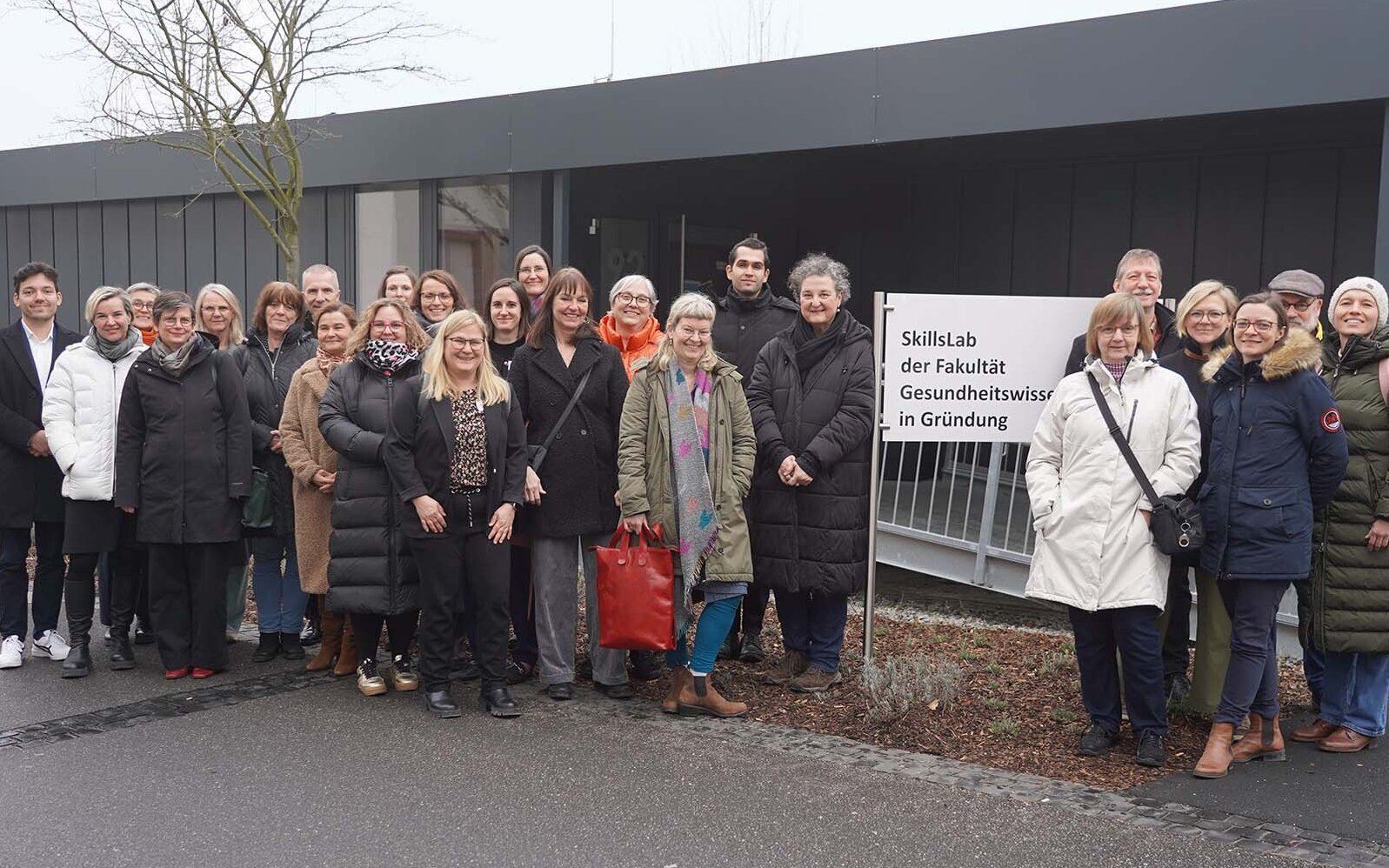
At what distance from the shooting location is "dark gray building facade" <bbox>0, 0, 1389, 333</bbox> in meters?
9.00

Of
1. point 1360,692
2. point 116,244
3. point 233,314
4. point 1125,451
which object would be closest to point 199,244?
point 116,244

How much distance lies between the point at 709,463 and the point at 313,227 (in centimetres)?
1133

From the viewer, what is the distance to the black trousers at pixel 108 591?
22.0 ft

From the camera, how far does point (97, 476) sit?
21.6 feet

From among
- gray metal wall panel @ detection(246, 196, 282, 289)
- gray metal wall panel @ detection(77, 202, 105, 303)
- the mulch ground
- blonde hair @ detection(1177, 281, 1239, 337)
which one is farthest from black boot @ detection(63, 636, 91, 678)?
gray metal wall panel @ detection(77, 202, 105, 303)

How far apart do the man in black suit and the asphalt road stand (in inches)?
43.3

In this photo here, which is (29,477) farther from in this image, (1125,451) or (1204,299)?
(1204,299)

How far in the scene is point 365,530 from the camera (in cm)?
604

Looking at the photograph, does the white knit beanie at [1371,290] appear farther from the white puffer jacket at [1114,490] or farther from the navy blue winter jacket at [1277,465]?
the white puffer jacket at [1114,490]

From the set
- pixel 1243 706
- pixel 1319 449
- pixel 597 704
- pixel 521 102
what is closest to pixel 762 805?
pixel 597 704

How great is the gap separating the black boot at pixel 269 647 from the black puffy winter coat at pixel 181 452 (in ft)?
2.35

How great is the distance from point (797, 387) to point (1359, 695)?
2.78 meters

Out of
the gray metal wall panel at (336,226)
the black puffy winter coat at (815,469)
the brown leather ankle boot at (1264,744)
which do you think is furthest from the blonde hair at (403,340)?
the gray metal wall panel at (336,226)

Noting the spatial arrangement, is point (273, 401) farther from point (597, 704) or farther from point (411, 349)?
point (597, 704)
